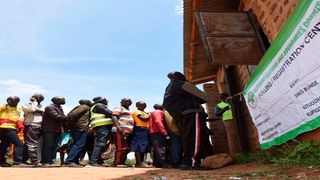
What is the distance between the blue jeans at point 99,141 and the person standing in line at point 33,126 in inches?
44.3

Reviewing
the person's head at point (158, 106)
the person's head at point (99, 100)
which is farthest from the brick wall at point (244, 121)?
the person's head at point (99, 100)

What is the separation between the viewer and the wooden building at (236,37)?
567 centimetres

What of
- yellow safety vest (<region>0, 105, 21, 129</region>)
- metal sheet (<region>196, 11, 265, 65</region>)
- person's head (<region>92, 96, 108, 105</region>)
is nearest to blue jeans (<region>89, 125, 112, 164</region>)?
person's head (<region>92, 96, 108, 105</region>)

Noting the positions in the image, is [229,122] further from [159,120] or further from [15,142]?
[15,142]

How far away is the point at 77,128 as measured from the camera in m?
6.96

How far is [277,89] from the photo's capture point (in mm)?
4820

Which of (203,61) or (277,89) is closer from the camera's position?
(277,89)

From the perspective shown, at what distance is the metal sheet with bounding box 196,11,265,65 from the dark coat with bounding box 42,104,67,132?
3.31m

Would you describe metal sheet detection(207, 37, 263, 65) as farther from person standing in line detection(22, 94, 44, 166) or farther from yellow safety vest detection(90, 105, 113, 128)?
person standing in line detection(22, 94, 44, 166)

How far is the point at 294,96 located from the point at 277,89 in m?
0.48

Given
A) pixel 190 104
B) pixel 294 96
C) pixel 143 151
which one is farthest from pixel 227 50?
pixel 143 151

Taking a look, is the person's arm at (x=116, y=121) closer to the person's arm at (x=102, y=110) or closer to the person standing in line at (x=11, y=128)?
the person's arm at (x=102, y=110)

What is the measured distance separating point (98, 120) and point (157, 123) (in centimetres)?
123

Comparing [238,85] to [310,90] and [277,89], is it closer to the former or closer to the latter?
[277,89]
